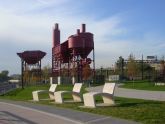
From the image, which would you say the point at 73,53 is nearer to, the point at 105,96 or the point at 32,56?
the point at 32,56

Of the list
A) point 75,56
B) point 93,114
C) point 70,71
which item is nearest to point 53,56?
point 70,71

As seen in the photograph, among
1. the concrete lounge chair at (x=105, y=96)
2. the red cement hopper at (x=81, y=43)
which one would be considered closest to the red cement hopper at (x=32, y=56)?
the red cement hopper at (x=81, y=43)

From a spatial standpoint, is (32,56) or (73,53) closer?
(73,53)

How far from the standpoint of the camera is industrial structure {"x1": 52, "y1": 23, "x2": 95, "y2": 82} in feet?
264

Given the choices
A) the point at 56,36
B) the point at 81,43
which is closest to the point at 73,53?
the point at 81,43

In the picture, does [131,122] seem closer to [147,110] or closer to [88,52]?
[147,110]

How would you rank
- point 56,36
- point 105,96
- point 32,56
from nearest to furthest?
point 105,96 → point 56,36 → point 32,56

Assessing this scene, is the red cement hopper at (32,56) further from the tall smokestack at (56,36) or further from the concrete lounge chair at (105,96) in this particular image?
the concrete lounge chair at (105,96)

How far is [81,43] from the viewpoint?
258 feet

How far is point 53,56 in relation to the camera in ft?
317

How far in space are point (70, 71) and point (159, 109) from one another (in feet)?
247

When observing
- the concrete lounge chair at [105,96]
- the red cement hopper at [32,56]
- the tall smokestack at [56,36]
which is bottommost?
the concrete lounge chair at [105,96]

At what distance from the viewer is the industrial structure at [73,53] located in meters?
80.4

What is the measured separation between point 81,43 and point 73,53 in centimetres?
466
